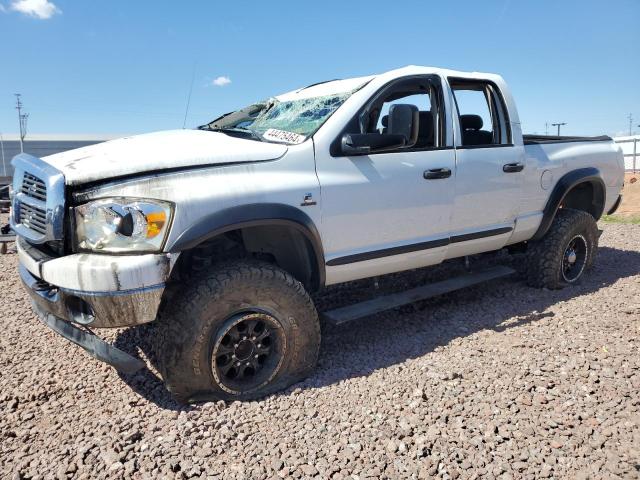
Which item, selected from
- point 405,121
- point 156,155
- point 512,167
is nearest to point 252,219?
point 156,155

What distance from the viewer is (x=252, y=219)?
273cm

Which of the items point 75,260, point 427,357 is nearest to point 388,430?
point 427,357

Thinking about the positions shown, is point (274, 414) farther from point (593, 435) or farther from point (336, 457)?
point (593, 435)

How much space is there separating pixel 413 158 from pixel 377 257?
2.48 ft

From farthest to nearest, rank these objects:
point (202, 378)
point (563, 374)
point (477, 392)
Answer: point (563, 374) < point (477, 392) < point (202, 378)

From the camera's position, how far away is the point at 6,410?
283 centimetres

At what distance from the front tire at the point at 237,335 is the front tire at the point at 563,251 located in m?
2.81

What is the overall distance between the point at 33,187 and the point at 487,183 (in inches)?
127

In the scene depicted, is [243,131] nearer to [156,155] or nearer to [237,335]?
[156,155]

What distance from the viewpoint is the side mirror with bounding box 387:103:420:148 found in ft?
11.4

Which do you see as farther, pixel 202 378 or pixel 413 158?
pixel 413 158

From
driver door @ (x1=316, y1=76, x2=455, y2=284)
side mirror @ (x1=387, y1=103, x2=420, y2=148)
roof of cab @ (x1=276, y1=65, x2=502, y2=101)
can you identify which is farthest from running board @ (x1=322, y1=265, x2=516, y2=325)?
roof of cab @ (x1=276, y1=65, x2=502, y2=101)

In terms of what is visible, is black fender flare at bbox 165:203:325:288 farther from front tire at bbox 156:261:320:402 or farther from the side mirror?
the side mirror

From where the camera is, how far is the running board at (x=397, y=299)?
346cm
